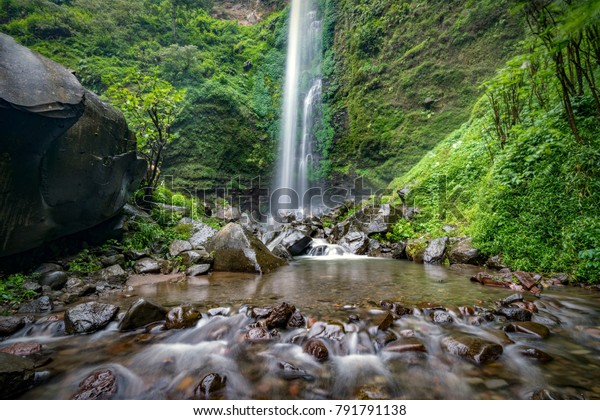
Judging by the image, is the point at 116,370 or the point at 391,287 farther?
the point at 391,287

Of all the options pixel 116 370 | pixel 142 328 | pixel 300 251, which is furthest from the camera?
pixel 300 251

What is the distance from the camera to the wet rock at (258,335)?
2863 millimetres

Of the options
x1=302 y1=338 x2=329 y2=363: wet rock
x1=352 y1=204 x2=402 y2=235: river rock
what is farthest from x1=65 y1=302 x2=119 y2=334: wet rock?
x1=352 y1=204 x2=402 y2=235: river rock

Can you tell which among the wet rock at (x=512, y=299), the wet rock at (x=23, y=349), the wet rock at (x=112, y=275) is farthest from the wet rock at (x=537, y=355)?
the wet rock at (x=112, y=275)

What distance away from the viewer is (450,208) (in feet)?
28.0

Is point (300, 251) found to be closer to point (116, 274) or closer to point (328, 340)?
point (116, 274)

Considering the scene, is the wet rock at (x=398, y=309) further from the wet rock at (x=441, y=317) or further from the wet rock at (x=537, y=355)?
the wet rock at (x=537, y=355)

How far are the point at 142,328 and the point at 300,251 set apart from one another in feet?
22.6

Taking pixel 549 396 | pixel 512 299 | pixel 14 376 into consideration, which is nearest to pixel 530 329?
pixel 512 299

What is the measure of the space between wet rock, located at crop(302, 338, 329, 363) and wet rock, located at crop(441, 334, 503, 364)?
1.18 metres

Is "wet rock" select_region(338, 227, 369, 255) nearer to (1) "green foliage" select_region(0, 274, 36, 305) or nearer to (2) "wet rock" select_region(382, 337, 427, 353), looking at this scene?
(2) "wet rock" select_region(382, 337, 427, 353)
